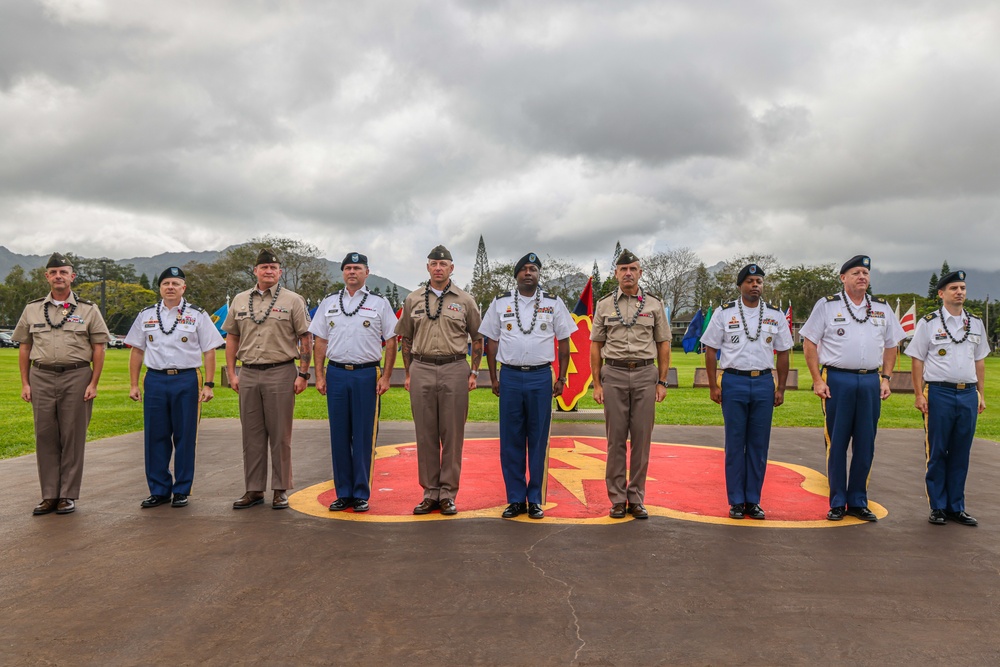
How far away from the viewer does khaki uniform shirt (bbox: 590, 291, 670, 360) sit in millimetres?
5531

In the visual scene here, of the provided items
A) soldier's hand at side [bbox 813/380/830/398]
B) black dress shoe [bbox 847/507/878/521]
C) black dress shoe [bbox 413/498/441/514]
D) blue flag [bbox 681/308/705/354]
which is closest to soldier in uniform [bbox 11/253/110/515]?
black dress shoe [bbox 413/498/441/514]

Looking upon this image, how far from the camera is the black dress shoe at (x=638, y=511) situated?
5285 mm

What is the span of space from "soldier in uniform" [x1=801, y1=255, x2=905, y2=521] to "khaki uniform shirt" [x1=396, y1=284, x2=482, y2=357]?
113 inches

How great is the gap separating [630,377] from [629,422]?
0.40m

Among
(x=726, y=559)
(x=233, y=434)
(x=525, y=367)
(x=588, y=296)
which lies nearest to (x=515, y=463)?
(x=525, y=367)

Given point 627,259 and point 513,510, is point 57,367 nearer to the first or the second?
point 513,510

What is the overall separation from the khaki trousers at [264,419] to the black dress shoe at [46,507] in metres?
1.57

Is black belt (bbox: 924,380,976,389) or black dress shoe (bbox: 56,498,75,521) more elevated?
black belt (bbox: 924,380,976,389)

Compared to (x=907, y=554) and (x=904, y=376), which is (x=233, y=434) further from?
(x=904, y=376)

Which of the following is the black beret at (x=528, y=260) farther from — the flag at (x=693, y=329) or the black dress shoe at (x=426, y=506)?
the flag at (x=693, y=329)

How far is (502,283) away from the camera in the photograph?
7519 centimetres

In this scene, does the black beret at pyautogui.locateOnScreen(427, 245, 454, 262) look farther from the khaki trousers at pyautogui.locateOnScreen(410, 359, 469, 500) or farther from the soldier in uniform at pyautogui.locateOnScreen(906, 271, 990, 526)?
the soldier in uniform at pyautogui.locateOnScreen(906, 271, 990, 526)

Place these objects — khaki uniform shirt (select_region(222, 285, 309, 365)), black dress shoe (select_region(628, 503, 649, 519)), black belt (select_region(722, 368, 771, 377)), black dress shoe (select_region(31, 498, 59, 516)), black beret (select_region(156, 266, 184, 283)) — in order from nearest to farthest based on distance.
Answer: black dress shoe (select_region(628, 503, 649, 519)) → black dress shoe (select_region(31, 498, 59, 516)) → black belt (select_region(722, 368, 771, 377)) → khaki uniform shirt (select_region(222, 285, 309, 365)) → black beret (select_region(156, 266, 184, 283))

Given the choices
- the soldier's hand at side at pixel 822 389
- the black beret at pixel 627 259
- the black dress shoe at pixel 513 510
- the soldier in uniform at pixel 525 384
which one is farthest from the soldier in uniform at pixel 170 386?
the soldier's hand at side at pixel 822 389
